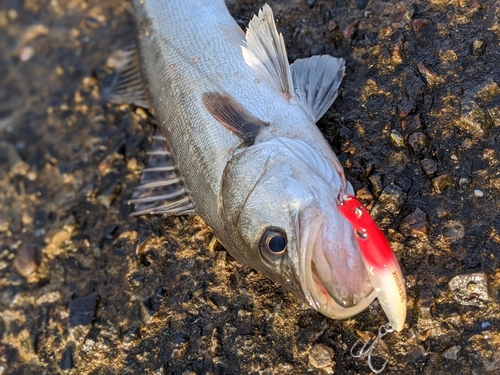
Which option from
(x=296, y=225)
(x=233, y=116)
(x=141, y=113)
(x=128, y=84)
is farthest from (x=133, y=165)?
(x=296, y=225)

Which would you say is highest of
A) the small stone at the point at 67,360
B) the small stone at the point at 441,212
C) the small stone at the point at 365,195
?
the small stone at the point at 441,212

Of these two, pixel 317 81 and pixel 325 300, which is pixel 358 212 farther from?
pixel 317 81

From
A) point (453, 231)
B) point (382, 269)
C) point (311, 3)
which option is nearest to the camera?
point (382, 269)

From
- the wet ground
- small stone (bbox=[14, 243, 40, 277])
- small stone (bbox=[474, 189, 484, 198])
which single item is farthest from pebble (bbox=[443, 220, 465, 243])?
small stone (bbox=[14, 243, 40, 277])

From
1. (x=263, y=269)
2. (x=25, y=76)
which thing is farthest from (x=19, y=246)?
(x=263, y=269)

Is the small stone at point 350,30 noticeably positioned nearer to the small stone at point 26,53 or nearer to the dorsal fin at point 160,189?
the dorsal fin at point 160,189

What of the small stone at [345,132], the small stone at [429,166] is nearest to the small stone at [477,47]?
the small stone at [429,166]
